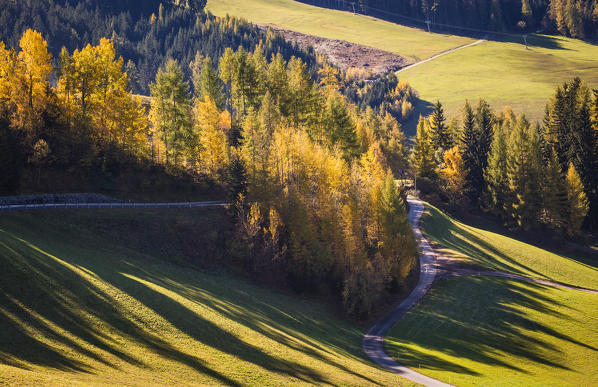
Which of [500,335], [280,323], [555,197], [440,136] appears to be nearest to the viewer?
[280,323]

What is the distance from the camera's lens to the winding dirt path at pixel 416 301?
34781 mm

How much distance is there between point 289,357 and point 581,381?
2403 cm

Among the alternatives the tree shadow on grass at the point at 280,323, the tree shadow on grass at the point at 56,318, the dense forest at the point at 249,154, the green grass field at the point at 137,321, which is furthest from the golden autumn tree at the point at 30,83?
the tree shadow on grass at the point at 280,323

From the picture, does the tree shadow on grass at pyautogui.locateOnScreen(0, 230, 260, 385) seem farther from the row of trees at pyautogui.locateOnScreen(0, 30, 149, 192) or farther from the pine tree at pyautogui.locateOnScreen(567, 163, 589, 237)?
the pine tree at pyautogui.locateOnScreen(567, 163, 589, 237)

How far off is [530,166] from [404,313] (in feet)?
186

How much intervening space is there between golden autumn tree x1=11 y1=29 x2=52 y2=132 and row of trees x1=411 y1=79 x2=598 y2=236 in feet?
239

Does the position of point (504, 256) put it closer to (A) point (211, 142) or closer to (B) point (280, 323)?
(B) point (280, 323)

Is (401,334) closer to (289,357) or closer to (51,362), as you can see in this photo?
(289,357)

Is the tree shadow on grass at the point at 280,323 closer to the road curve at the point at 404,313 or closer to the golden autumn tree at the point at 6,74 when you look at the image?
the road curve at the point at 404,313

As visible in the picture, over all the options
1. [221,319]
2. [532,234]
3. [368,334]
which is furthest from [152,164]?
[532,234]

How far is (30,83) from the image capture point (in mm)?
53125

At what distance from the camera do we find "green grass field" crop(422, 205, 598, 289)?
61.7 metres

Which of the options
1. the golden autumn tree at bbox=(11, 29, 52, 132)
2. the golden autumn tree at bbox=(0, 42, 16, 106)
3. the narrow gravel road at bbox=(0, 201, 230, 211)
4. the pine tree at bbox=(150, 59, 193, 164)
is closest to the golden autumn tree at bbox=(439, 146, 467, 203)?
the narrow gravel road at bbox=(0, 201, 230, 211)

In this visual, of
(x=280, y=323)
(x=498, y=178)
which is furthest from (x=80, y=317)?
(x=498, y=178)
